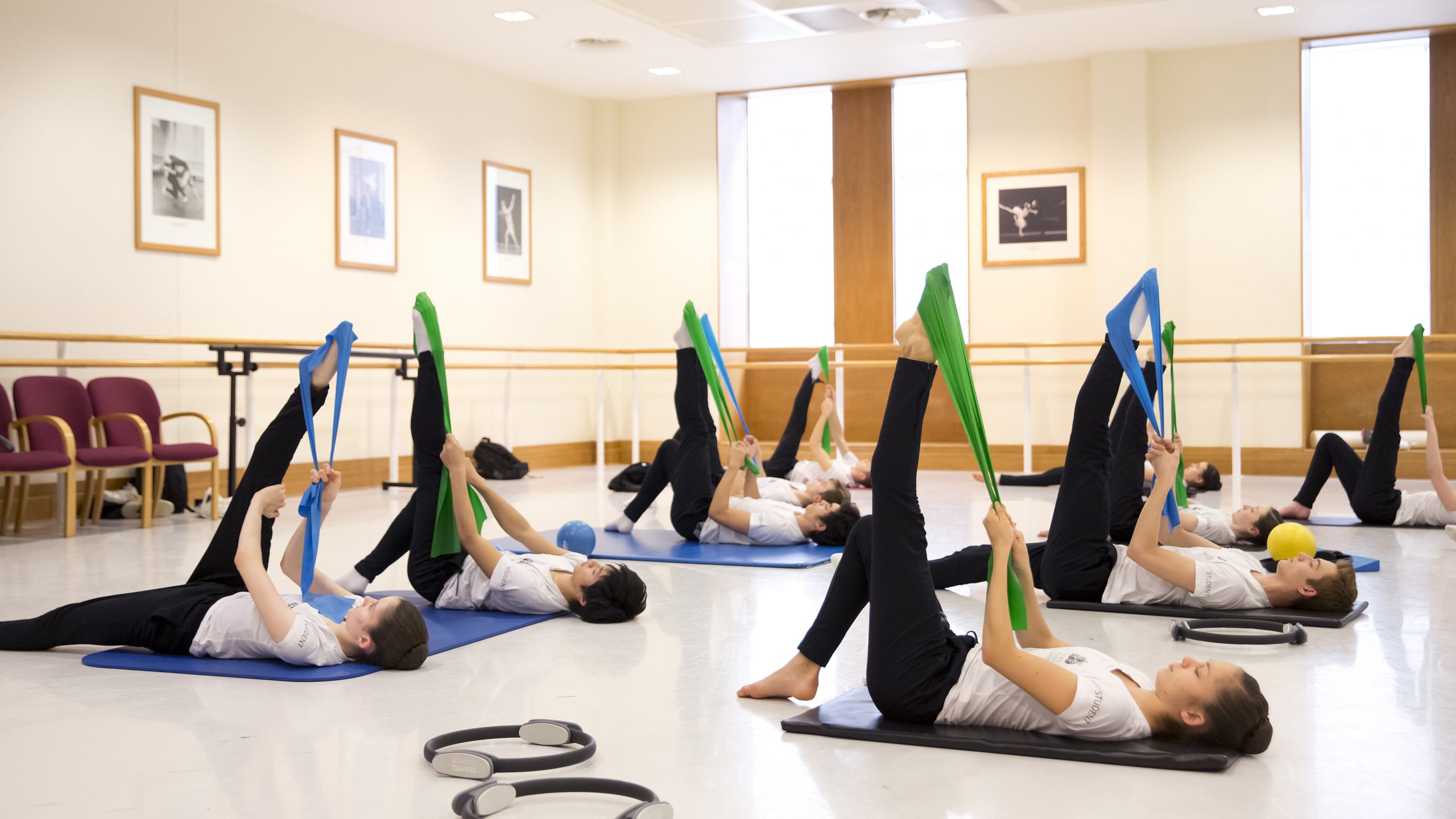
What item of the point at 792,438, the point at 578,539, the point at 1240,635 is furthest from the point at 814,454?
the point at 1240,635

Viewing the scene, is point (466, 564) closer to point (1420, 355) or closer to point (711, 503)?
point (711, 503)

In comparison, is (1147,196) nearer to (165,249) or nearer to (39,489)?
(165,249)

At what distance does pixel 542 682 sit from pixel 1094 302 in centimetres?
713

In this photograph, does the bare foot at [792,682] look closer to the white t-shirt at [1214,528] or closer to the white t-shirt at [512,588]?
the white t-shirt at [512,588]

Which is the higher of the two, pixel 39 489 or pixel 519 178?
pixel 519 178

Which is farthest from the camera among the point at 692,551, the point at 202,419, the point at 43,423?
the point at 202,419

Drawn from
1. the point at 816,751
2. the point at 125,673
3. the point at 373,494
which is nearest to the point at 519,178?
the point at 373,494

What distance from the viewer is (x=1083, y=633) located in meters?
3.54

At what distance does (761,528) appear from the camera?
17.8 ft

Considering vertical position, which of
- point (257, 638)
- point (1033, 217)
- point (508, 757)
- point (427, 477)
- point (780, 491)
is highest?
point (1033, 217)

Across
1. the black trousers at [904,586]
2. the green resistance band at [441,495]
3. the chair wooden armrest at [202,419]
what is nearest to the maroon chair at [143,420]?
the chair wooden armrest at [202,419]

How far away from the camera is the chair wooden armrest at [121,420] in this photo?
6066mm

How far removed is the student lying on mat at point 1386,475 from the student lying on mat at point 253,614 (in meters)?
4.49

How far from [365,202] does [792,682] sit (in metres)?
6.53
